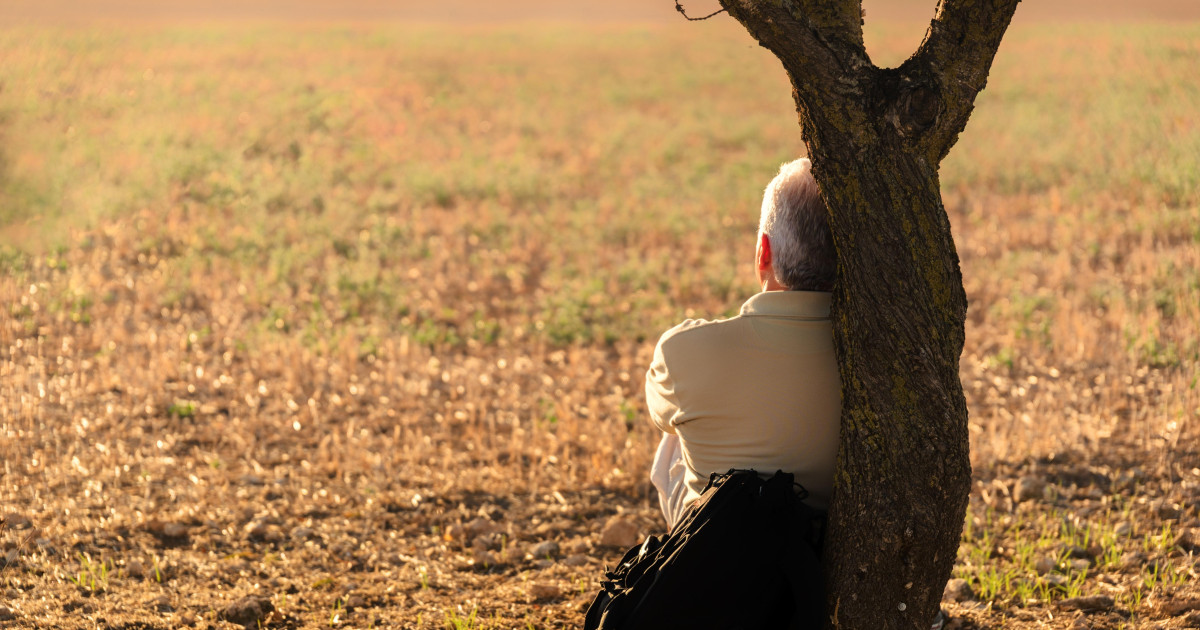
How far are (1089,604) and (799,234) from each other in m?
2.25

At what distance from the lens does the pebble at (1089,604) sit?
4.26 metres

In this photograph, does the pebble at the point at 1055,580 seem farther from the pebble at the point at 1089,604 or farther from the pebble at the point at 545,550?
the pebble at the point at 545,550

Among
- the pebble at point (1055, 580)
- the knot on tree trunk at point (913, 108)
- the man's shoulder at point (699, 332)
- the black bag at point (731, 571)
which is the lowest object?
the pebble at point (1055, 580)

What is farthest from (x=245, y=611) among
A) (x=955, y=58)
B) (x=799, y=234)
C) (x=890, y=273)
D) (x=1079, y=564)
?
(x=1079, y=564)

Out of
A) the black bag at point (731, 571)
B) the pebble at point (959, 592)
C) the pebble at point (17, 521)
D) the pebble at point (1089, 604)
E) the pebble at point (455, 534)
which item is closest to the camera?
the black bag at point (731, 571)

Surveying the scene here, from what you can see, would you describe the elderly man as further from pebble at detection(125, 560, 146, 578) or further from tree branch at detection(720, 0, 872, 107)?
pebble at detection(125, 560, 146, 578)

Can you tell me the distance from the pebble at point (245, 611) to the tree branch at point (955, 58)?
3224mm

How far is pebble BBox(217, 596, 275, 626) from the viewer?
14.0 ft

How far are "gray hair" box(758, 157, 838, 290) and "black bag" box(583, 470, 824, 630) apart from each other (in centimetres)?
67

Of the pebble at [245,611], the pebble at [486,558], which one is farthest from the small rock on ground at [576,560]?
the pebble at [245,611]

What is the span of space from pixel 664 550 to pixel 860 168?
129 cm

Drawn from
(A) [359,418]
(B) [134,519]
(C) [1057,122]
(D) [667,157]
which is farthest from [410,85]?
(B) [134,519]

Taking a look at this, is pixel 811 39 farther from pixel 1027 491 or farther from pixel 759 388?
pixel 1027 491

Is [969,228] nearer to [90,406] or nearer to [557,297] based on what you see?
[557,297]
